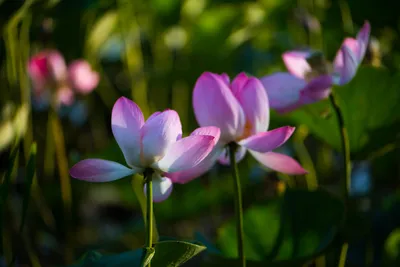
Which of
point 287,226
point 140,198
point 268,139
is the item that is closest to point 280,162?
point 268,139

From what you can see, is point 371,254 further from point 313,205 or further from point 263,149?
point 263,149

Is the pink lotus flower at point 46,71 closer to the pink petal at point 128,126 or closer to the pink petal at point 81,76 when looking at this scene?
the pink petal at point 81,76

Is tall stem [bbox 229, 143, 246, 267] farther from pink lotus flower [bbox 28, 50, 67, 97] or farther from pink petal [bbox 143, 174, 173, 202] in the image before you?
pink lotus flower [bbox 28, 50, 67, 97]

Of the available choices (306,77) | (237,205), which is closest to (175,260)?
(237,205)

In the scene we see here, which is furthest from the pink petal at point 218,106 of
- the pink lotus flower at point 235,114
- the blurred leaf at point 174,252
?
the blurred leaf at point 174,252

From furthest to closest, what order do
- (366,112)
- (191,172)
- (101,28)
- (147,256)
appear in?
(101,28) < (366,112) < (191,172) < (147,256)

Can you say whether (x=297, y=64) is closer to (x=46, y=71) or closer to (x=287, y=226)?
(x=287, y=226)
